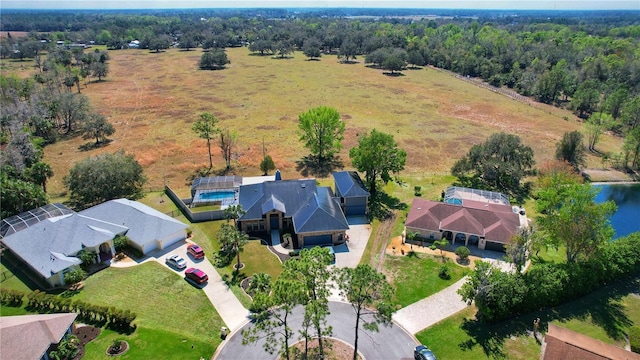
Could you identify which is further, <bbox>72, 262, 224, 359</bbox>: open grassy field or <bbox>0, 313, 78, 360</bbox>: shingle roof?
<bbox>72, 262, 224, 359</bbox>: open grassy field

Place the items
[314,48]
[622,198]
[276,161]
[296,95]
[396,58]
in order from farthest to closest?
1. [314,48]
2. [396,58]
3. [296,95]
4. [276,161]
5. [622,198]

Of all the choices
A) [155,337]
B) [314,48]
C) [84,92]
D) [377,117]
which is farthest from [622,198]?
[314,48]

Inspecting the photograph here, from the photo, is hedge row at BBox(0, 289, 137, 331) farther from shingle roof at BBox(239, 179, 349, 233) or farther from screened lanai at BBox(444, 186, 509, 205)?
screened lanai at BBox(444, 186, 509, 205)

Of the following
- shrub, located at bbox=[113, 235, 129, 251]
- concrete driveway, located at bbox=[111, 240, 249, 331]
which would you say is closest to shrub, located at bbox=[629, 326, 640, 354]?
concrete driveway, located at bbox=[111, 240, 249, 331]

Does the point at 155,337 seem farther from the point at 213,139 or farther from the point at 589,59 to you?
the point at 589,59

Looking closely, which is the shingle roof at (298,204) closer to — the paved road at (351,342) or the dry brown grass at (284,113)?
the paved road at (351,342)

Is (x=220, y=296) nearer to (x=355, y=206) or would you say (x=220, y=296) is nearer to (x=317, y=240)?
(x=317, y=240)
